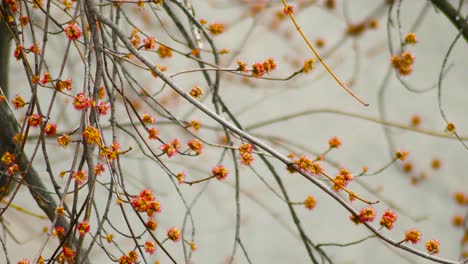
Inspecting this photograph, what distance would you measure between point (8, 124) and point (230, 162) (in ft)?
3.25

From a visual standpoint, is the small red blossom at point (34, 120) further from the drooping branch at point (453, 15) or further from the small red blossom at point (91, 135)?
the drooping branch at point (453, 15)

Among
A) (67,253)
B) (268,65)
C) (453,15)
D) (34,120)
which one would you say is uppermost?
(453,15)

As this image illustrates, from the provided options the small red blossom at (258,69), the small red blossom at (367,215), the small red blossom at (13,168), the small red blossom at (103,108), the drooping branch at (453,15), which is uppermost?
the drooping branch at (453,15)

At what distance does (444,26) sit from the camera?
1.93 meters

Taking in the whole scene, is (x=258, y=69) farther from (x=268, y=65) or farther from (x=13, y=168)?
(x=13, y=168)

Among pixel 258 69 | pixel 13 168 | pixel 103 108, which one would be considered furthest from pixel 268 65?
pixel 13 168

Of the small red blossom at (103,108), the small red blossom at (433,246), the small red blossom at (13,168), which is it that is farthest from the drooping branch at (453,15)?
the small red blossom at (13,168)

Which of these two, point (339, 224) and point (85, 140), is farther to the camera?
point (339, 224)

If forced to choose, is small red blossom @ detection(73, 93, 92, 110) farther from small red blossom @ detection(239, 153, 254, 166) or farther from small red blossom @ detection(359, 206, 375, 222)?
small red blossom @ detection(359, 206, 375, 222)

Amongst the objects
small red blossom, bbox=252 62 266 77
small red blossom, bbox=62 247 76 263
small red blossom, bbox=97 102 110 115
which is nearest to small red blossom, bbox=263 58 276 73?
small red blossom, bbox=252 62 266 77

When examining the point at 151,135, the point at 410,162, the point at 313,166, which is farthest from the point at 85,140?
the point at 410,162

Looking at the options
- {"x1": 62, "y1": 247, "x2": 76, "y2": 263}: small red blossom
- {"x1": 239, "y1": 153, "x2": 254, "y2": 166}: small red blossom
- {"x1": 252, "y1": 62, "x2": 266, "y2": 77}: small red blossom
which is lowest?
{"x1": 62, "y1": 247, "x2": 76, "y2": 263}: small red blossom

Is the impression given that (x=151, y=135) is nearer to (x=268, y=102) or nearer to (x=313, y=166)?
(x=313, y=166)

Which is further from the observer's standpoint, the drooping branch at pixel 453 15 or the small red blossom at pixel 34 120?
the drooping branch at pixel 453 15
